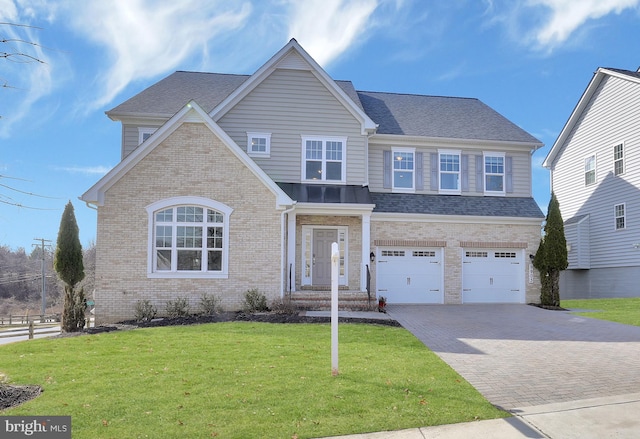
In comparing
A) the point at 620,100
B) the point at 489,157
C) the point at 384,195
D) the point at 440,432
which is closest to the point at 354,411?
the point at 440,432

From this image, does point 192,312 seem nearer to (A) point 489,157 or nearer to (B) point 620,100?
(A) point 489,157

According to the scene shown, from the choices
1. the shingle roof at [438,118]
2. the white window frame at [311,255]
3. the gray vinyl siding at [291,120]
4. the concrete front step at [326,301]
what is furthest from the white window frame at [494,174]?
the concrete front step at [326,301]

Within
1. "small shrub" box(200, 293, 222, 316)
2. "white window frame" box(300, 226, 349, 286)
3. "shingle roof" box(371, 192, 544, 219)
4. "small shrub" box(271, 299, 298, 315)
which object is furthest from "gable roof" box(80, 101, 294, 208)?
"shingle roof" box(371, 192, 544, 219)

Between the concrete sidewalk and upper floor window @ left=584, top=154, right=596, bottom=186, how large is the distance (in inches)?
828

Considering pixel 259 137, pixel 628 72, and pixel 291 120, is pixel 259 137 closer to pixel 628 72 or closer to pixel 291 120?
pixel 291 120

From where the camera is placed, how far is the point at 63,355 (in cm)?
892

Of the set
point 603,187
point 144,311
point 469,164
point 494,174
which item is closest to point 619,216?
point 603,187

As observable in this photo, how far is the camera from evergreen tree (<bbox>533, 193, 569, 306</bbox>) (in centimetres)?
1800

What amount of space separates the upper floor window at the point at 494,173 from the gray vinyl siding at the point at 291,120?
5.58 metres

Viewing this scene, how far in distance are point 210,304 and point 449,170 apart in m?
11.2

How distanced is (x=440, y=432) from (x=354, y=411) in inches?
40.9

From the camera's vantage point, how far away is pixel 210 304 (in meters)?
14.6

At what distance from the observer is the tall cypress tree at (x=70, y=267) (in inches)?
532

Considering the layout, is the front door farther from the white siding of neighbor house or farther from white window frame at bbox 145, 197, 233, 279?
white window frame at bbox 145, 197, 233, 279
